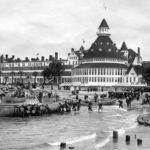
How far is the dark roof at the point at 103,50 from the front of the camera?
17362cm

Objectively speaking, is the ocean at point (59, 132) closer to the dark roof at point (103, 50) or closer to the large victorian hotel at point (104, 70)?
the large victorian hotel at point (104, 70)

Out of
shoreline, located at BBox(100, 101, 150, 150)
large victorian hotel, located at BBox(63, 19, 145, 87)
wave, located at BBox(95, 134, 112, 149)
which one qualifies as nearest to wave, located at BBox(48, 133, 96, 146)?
wave, located at BBox(95, 134, 112, 149)

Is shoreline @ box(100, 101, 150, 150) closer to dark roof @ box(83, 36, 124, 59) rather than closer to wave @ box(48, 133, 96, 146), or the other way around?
wave @ box(48, 133, 96, 146)

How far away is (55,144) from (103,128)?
12.4 m

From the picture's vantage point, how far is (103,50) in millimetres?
175500

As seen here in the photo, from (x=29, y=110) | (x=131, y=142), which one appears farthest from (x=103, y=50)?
(x=131, y=142)

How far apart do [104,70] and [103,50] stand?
8495 mm

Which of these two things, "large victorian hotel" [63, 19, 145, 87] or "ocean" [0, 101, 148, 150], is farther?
"large victorian hotel" [63, 19, 145, 87]

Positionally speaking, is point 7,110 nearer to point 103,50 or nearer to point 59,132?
point 59,132

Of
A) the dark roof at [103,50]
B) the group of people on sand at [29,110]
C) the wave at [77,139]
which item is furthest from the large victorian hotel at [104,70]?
A: the wave at [77,139]

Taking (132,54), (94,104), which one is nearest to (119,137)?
(94,104)

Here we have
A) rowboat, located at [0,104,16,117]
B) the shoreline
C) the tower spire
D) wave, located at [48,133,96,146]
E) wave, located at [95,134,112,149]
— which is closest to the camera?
the shoreline

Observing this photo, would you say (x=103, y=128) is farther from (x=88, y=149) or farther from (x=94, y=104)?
(x=94, y=104)

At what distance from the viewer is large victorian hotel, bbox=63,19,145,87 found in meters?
170
